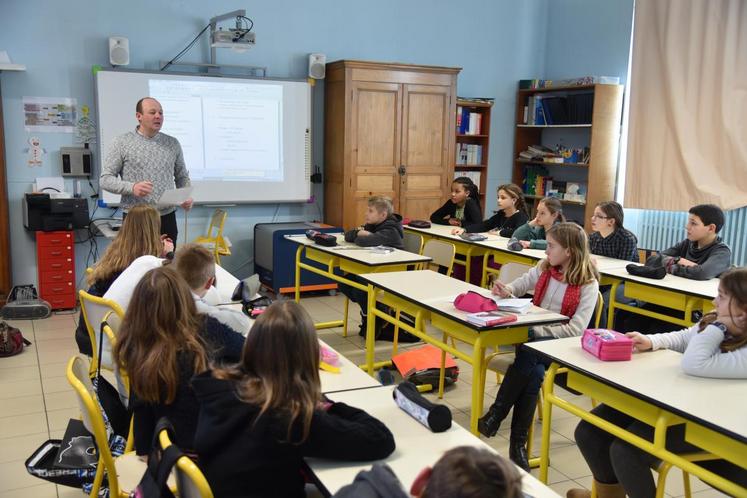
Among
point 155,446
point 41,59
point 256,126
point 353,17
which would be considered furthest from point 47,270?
point 155,446

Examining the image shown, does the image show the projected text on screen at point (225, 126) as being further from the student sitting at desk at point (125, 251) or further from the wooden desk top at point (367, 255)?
the student sitting at desk at point (125, 251)

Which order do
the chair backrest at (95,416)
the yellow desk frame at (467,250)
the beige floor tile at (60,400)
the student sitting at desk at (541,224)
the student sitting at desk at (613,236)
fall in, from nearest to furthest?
the chair backrest at (95,416), the beige floor tile at (60,400), the student sitting at desk at (613,236), the student sitting at desk at (541,224), the yellow desk frame at (467,250)

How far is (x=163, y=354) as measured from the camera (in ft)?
6.58

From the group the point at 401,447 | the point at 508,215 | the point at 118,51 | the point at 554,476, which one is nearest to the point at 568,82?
the point at 508,215

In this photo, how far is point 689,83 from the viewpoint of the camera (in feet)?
21.0

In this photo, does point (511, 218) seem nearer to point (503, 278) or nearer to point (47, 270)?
point (503, 278)

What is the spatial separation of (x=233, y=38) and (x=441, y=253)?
2.74 m

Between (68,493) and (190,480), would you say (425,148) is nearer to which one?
(68,493)

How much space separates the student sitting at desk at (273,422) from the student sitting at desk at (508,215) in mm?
4408

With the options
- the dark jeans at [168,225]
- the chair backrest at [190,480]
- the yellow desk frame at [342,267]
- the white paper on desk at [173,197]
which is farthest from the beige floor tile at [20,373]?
the chair backrest at [190,480]

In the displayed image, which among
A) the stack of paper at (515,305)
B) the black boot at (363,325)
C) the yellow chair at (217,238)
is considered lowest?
the black boot at (363,325)

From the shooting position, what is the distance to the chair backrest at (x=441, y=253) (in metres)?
4.96

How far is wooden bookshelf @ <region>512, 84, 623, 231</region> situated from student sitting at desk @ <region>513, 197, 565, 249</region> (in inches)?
74.5

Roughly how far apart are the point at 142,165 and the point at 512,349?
2765 millimetres
